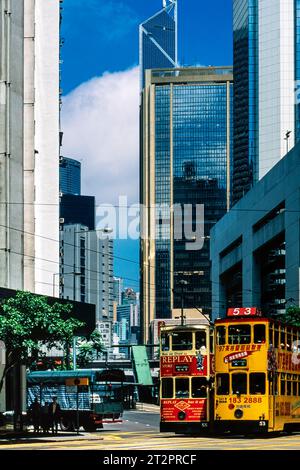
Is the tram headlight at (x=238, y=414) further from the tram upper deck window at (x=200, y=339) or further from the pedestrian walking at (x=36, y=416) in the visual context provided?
the pedestrian walking at (x=36, y=416)

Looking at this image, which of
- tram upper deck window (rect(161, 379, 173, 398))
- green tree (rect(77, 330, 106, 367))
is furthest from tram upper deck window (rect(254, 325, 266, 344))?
green tree (rect(77, 330, 106, 367))

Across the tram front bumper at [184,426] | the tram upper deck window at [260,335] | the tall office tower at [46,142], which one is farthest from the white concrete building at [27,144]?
A: the tram upper deck window at [260,335]

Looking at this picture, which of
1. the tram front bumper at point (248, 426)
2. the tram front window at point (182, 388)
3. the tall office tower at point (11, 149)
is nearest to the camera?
the tram front bumper at point (248, 426)

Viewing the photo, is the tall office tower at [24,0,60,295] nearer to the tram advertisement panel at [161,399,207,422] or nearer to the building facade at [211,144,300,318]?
the building facade at [211,144,300,318]

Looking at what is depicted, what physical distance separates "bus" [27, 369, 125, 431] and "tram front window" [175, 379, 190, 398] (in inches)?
512

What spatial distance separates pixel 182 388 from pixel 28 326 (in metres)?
8.49

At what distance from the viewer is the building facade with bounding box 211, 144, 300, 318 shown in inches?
4946

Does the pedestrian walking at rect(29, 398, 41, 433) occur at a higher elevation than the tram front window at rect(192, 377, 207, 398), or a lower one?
lower

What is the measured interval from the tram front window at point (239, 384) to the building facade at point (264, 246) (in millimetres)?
73859

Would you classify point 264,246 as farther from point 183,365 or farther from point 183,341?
point 183,341

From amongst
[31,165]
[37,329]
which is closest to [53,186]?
[31,165]

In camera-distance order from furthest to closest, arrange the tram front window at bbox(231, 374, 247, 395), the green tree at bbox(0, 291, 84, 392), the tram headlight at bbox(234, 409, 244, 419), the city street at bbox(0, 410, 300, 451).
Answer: the green tree at bbox(0, 291, 84, 392) → the tram headlight at bbox(234, 409, 244, 419) → the tram front window at bbox(231, 374, 247, 395) → the city street at bbox(0, 410, 300, 451)

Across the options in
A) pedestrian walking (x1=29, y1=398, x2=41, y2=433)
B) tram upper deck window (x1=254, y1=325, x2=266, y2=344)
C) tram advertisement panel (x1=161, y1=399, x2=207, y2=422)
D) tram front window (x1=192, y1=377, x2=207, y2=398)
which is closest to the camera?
tram upper deck window (x1=254, y1=325, x2=266, y2=344)

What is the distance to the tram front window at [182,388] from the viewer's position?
1796 inches
